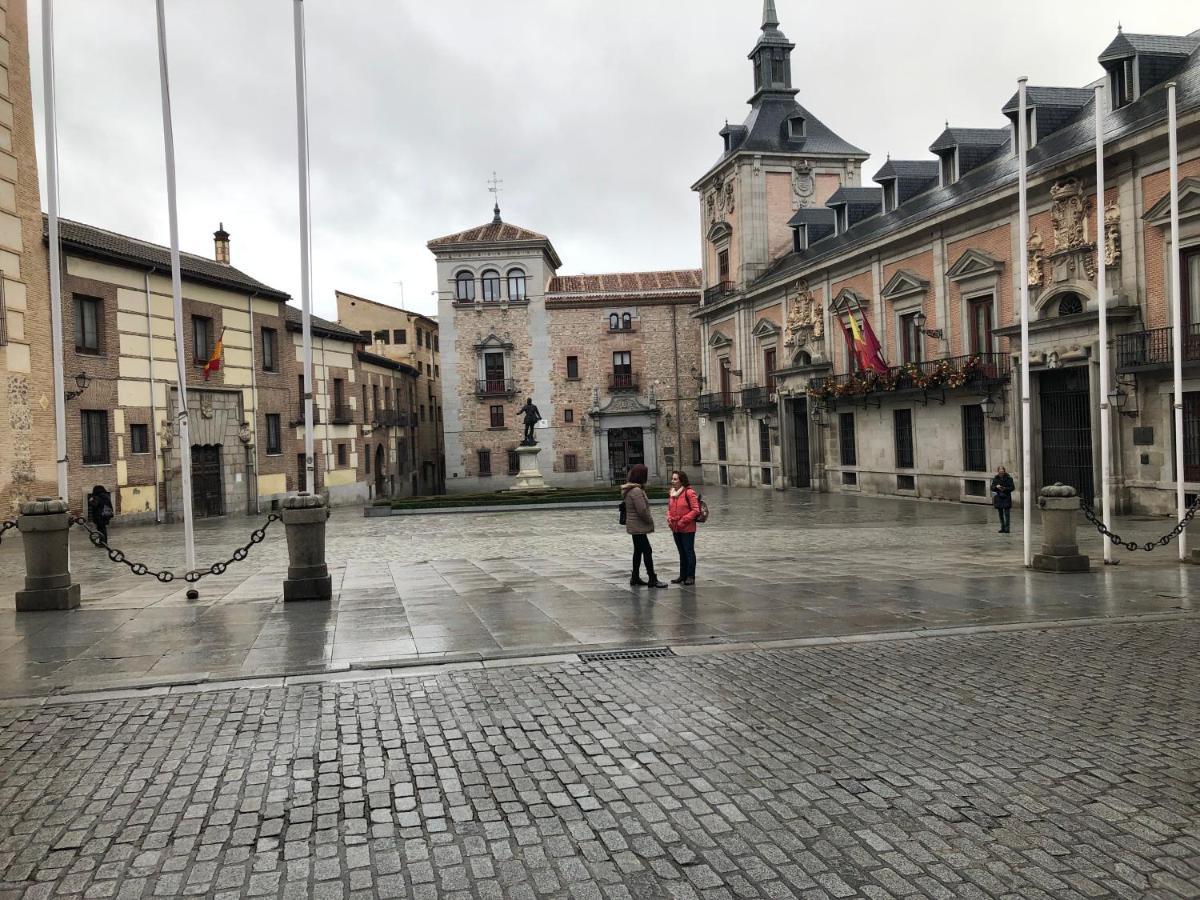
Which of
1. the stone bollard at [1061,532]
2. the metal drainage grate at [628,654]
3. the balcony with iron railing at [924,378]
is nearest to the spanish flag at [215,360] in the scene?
the balcony with iron railing at [924,378]

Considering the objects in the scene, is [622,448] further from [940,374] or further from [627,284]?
[940,374]

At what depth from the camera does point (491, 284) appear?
4794 centimetres

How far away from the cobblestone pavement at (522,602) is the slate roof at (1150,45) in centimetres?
1167

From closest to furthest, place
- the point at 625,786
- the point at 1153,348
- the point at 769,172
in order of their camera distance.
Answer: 1. the point at 625,786
2. the point at 1153,348
3. the point at 769,172

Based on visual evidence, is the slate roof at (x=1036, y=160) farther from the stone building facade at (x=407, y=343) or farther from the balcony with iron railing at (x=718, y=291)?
the stone building facade at (x=407, y=343)

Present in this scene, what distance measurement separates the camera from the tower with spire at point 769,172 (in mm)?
39625

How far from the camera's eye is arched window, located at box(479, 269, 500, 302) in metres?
47.8

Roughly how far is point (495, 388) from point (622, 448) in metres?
7.55

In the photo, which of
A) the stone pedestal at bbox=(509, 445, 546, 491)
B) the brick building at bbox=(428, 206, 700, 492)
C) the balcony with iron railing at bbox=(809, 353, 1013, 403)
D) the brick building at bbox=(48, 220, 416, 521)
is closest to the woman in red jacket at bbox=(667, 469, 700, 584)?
the balcony with iron railing at bbox=(809, 353, 1013, 403)

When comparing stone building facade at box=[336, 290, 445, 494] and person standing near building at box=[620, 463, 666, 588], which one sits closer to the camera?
person standing near building at box=[620, 463, 666, 588]

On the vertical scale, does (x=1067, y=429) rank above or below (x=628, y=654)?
above

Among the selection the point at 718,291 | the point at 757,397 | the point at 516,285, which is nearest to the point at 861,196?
the point at 718,291

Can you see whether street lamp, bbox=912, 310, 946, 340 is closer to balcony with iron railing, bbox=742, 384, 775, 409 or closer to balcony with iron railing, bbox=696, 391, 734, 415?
balcony with iron railing, bbox=742, 384, 775, 409

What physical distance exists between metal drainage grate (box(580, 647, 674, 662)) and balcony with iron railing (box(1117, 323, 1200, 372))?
15545 mm
